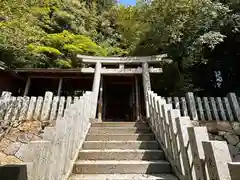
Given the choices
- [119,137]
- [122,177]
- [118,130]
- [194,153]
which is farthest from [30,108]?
[194,153]

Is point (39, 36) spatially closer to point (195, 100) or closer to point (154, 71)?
point (154, 71)

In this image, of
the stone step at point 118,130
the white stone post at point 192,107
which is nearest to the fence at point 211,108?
the white stone post at point 192,107

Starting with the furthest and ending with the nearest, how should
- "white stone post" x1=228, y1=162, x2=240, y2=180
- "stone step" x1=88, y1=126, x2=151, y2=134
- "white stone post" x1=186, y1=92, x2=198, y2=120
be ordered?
1. "white stone post" x1=186, y1=92, x2=198, y2=120
2. "stone step" x1=88, y1=126, x2=151, y2=134
3. "white stone post" x1=228, y1=162, x2=240, y2=180

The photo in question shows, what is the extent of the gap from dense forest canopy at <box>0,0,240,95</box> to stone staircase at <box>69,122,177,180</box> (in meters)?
4.07

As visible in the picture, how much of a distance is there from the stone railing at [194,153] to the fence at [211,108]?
2.16 metres

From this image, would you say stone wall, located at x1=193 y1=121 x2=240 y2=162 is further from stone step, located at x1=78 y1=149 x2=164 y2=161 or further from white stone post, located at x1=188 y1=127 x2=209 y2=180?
white stone post, located at x1=188 y1=127 x2=209 y2=180

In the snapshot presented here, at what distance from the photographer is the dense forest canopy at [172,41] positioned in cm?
650

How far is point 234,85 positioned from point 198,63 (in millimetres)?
1539

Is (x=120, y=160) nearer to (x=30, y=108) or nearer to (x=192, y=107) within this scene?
(x=192, y=107)

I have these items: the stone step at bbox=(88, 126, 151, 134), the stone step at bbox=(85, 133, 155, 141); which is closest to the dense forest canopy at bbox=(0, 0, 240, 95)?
the stone step at bbox=(88, 126, 151, 134)

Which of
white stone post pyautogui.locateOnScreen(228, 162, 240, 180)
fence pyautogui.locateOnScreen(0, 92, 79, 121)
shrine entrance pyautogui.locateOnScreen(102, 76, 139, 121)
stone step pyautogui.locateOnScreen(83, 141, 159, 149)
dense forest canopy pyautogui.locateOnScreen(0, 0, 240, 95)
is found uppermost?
dense forest canopy pyautogui.locateOnScreen(0, 0, 240, 95)

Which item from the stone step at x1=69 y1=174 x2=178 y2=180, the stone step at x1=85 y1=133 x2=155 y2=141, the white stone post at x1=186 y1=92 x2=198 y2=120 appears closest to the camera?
the stone step at x1=69 y1=174 x2=178 y2=180

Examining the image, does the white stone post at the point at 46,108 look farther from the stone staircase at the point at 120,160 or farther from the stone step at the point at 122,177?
the stone step at the point at 122,177

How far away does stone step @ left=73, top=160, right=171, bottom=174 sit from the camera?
2.67m
